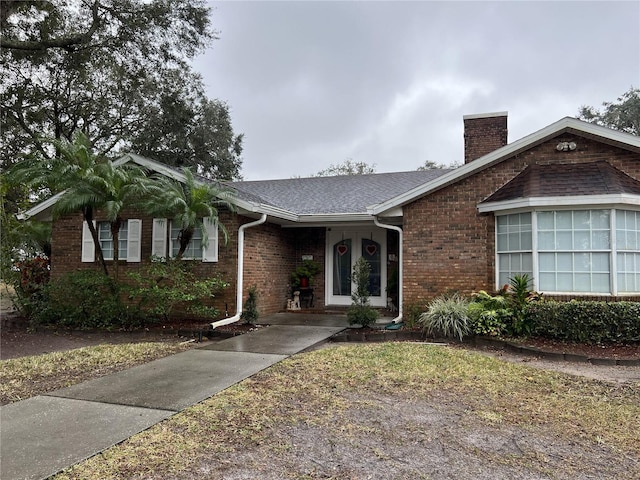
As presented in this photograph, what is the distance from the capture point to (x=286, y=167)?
45.2 meters

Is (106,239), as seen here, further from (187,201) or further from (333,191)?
(333,191)

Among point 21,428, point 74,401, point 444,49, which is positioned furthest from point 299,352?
point 444,49

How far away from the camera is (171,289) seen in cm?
982

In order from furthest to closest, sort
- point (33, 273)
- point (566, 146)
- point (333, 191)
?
point (333, 191)
point (33, 273)
point (566, 146)

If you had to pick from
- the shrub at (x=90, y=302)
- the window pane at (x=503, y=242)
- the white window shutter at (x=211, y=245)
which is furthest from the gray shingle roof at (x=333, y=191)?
the shrub at (x=90, y=302)

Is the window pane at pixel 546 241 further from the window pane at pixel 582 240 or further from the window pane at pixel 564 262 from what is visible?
the window pane at pixel 582 240

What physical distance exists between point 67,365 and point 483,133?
1072cm

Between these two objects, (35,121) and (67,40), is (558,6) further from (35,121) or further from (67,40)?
(35,121)

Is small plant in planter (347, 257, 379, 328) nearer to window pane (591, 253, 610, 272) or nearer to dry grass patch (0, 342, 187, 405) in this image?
dry grass patch (0, 342, 187, 405)

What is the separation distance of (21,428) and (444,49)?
40.0ft

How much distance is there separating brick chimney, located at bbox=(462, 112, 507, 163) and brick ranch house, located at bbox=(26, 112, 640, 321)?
0.09ft

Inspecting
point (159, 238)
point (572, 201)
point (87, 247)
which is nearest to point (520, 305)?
point (572, 201)

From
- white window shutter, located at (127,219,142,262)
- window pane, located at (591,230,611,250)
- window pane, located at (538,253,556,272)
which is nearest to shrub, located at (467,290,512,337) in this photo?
window pane, located at (538,253,556,272)

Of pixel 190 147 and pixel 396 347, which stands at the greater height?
pixel 190 147
